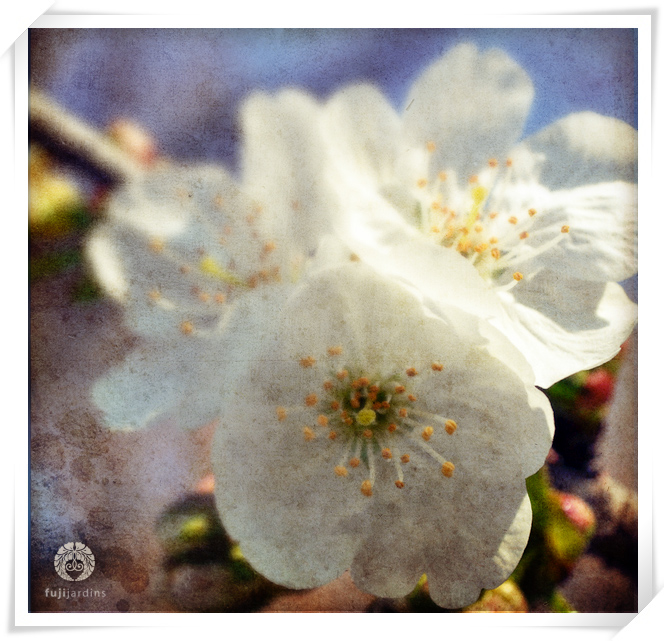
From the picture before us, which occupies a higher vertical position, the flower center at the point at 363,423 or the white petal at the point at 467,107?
the white petal at the point at 467,107

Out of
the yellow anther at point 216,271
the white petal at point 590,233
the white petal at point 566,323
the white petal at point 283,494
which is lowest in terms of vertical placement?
the white petal at point 283,494

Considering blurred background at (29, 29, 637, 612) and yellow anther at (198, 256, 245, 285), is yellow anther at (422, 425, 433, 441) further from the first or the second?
yellow anther at (198, 256, 245, 285)

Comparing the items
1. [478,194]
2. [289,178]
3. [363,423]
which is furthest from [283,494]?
[478,194]

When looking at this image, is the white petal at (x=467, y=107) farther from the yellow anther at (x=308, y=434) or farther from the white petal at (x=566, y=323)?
the yellow anther at (x=308, y=434)

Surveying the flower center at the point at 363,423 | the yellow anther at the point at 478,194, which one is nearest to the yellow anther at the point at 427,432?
the flower center at the point at 363,423

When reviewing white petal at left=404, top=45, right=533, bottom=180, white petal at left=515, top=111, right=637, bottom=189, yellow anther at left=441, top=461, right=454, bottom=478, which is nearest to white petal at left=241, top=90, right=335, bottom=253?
white petal at left=404, top=45, right=533, bottom=180
